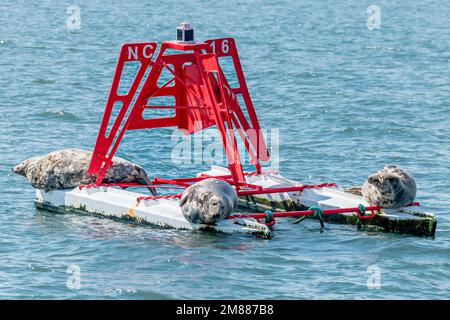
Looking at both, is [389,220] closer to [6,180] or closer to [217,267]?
[217,267]

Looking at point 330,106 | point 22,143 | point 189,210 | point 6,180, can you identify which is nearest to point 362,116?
point 330,106

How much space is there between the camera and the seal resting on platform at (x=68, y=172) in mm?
28812

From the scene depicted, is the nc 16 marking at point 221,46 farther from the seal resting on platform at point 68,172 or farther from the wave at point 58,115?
the wave at point 58,115

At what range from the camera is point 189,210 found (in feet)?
85.3

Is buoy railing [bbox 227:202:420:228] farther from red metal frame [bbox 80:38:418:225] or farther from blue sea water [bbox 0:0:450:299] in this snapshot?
blue sea water [bbox 0:0:450:299]

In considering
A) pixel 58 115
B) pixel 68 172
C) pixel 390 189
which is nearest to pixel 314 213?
pixel 390 189

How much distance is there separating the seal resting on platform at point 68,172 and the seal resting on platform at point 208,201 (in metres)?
3.25

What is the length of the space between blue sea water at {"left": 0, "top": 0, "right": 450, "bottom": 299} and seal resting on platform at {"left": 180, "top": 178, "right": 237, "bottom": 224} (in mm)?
522

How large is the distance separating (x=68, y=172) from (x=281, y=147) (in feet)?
32.7

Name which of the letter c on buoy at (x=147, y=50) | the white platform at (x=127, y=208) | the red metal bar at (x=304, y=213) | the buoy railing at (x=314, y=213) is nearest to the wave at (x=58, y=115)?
the white platform at (x=127, y=208)

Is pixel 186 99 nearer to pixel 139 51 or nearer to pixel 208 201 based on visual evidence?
pixel 139 51

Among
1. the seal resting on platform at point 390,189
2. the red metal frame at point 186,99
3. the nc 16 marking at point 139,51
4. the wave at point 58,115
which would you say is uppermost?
the nc 16 marking at point 139,51

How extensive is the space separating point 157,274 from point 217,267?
3.95ft

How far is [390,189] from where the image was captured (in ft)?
87.5
